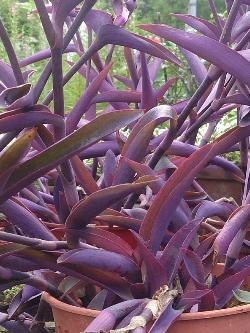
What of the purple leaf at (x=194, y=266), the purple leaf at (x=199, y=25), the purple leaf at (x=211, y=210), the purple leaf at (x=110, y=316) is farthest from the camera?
the purple leaf at (x=199, y=25)

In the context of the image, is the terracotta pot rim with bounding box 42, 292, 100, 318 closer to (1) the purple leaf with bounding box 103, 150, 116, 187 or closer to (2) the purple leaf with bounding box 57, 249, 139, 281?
(2) the purple leaf with bounding box 57, 249, 139, 281

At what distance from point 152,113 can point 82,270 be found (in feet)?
0.67

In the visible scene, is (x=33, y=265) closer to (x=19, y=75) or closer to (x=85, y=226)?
(x=85, y=226)

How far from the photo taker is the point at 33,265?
28.4 inches

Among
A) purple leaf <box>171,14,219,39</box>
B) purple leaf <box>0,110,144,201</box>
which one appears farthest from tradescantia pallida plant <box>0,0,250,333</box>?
purple leaf <box>171,14,219,39</box>

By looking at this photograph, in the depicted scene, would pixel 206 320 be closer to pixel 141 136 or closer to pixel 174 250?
pixel 174 250

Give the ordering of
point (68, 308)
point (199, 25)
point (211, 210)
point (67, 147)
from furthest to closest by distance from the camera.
A: point (199, 25) → point (211, 210) → point (68, 308) → point (67, 147)

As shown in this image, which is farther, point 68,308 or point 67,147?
point 68,308

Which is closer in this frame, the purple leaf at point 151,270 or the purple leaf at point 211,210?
the purple leaf at point 151,270

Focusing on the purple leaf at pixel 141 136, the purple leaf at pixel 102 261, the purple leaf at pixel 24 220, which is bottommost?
the purple leaf at pixel 102 261

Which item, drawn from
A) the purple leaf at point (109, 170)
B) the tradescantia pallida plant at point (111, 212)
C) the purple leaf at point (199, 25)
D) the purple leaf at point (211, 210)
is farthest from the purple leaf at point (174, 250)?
the purple leaf at point (199, 25)

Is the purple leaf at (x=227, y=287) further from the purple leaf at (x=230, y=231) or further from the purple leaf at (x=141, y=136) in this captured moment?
the purple leaf at (x=141, y=136)

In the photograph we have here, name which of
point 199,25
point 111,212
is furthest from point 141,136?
point 199,25

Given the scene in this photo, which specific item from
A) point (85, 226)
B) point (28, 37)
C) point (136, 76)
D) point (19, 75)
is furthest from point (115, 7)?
point (28, 37)
